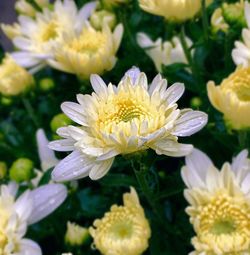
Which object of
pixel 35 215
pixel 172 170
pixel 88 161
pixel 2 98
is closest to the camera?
pixel 88 161

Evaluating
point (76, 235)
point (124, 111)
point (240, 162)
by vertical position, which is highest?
point (124, 111)

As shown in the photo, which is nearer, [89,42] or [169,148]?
[169,148]

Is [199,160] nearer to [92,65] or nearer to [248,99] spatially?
[248,99]

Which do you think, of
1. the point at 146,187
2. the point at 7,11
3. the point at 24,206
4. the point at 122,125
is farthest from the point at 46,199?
the point at 7,11

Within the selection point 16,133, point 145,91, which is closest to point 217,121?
point 145,91

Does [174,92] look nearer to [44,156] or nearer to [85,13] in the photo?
[44,156]

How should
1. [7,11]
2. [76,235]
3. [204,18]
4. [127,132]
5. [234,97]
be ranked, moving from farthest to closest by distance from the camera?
[7,11] → [204,18] → [76,235] → [234,97] → [127,132]

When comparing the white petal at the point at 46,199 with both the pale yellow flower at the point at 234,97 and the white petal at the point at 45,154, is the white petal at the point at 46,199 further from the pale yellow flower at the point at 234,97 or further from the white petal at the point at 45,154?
the pale yellow flower at the point at 234,97
